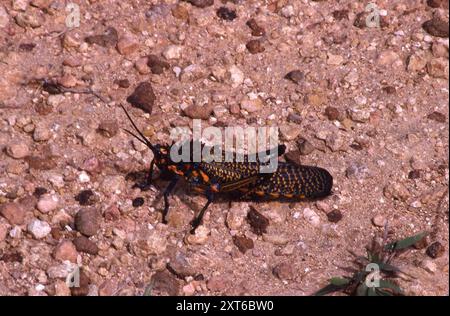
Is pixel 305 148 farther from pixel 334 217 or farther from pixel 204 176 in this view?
pixel 204 176

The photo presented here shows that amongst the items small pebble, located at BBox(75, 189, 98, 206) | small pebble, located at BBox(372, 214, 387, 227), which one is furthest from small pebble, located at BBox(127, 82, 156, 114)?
small pebble, located at BBox(372, 214, 387, 227)

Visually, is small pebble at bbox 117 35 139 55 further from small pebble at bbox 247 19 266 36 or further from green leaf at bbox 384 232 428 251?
green leaf at bbox 384 232 428 251

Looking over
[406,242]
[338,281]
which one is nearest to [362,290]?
[338,281]

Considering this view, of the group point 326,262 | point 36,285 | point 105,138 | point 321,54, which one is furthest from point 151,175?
point 321,54

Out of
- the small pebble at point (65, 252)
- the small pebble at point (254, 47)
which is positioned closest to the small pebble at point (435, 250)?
the small pebble at point (254, 47)
